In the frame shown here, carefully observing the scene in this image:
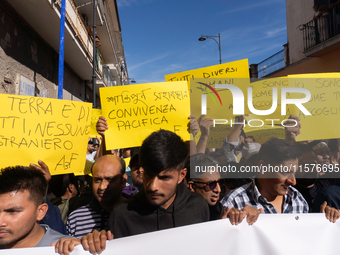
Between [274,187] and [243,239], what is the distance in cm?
57

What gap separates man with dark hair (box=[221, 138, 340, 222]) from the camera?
1988 mm

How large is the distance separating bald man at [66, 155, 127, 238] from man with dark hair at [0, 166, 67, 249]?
1.39ft

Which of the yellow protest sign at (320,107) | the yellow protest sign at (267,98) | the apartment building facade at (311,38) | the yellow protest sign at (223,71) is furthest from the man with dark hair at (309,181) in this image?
the apartment building facade at (311,38)

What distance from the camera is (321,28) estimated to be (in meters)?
11.9

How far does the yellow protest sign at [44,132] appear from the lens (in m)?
2.14

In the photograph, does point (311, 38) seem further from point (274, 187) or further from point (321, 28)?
point (274, 187)

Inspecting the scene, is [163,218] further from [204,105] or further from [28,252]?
[204,105]

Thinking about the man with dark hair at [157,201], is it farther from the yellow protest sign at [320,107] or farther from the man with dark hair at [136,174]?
the yellow protest sign at [320,107]

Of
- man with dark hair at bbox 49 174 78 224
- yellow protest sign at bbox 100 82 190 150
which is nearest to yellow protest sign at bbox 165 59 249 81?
yellow protest sign at bbox 100 82 190 150

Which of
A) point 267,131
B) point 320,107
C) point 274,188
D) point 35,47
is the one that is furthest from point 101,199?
point 35,47

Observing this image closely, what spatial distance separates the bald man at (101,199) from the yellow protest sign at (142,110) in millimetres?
328

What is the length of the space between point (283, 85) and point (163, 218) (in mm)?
1771

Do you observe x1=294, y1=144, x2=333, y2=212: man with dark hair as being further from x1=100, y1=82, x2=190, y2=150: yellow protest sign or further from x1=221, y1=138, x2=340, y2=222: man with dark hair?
x1=100, y1=82, x2=190, y2=150: yellow protest sign

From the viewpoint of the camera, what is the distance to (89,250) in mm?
1375
